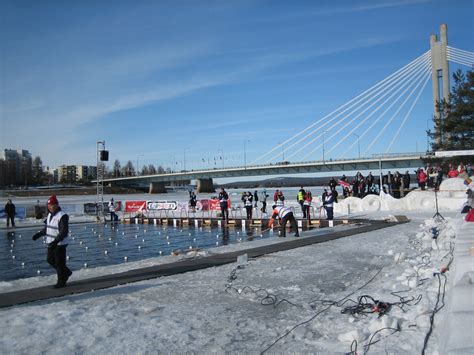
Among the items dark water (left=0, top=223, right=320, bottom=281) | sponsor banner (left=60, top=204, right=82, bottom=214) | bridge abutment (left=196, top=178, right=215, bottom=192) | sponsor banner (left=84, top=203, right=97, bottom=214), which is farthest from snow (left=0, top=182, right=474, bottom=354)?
bridge abutment (left=196, top=178, right=215, bottom=192)

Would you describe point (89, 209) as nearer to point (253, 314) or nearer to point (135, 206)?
point (135, 206)

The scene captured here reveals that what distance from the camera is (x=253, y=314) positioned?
6105 mm

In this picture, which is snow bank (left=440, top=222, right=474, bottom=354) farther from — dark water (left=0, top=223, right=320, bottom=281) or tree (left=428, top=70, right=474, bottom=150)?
tree (left=428, top=70, right=474, bottom=150)

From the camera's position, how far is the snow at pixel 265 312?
4762 millimetres

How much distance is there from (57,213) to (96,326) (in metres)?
3.07

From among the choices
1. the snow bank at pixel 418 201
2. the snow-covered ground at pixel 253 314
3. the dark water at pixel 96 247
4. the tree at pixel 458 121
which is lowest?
the dark water at pixel 96 247

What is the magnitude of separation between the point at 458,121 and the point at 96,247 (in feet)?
104

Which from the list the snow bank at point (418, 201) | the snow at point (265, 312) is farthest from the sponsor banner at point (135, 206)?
the snow at point (265, 312)

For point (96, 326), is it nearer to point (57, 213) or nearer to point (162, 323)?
point (162, 323)

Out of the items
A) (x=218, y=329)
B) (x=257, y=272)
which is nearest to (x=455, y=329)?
(x=218, y=329)

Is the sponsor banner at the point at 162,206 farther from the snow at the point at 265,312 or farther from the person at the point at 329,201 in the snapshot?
the snow at the point at 265,312

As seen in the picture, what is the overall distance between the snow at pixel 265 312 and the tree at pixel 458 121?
29608 millimetres

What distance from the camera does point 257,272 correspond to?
8.92 m

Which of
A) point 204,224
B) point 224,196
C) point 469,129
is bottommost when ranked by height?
point 204,224
